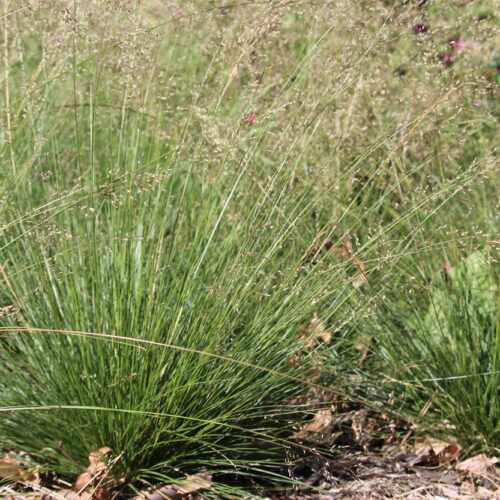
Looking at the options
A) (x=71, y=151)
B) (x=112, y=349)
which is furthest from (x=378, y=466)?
(x=71, y=151)

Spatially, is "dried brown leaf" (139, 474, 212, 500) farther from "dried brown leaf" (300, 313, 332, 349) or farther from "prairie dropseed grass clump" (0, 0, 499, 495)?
"dried brown leaf" (300, 313, 332, 349)

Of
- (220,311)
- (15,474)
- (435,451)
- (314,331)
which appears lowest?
(435,451)

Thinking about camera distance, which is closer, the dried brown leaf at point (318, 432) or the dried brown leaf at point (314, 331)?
the dried brown leaf at point (314, 331)

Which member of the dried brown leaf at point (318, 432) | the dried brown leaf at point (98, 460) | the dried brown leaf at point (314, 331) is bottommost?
the dried brown leaf at point (318, 432)

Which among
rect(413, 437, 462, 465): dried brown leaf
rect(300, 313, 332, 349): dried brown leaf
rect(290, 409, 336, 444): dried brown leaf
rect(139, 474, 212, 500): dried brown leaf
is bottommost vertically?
rect(413, 437, 462, 465): dried brown leaf

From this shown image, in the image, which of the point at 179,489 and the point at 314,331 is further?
the point at 314,331

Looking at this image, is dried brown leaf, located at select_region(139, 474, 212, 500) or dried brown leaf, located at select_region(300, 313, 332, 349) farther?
dried brown leaf, located at select_region(300, 313, 332, 349)

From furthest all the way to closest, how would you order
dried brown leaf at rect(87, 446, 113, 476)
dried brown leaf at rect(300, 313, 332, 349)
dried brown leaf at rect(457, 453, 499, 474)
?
dried brown leaf at rect(457, 453, 499, 474) < dried brown leaf at rect(300, 313, 332, 349) < dried brown leaf at rect(87, 446, 113, 476)

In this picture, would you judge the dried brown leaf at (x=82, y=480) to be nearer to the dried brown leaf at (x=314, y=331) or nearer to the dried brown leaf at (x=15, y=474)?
the dried brown leaf at (x=15, y=474)

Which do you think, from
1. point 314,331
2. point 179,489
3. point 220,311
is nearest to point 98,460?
point 179,489

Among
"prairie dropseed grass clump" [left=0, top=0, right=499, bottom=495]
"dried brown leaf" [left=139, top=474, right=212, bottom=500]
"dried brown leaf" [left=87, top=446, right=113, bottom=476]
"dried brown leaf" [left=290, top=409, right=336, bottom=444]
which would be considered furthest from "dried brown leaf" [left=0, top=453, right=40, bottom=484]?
"dried brown leaf" [left=290, top=409, right=336, bottom=444]

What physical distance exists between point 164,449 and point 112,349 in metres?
0.29

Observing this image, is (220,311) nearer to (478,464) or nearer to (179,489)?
(179,489)

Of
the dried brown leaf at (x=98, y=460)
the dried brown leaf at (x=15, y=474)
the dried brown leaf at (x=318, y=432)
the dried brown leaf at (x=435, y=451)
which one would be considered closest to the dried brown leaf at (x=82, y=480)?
the dried brown leaf at (x=98, y=460)
